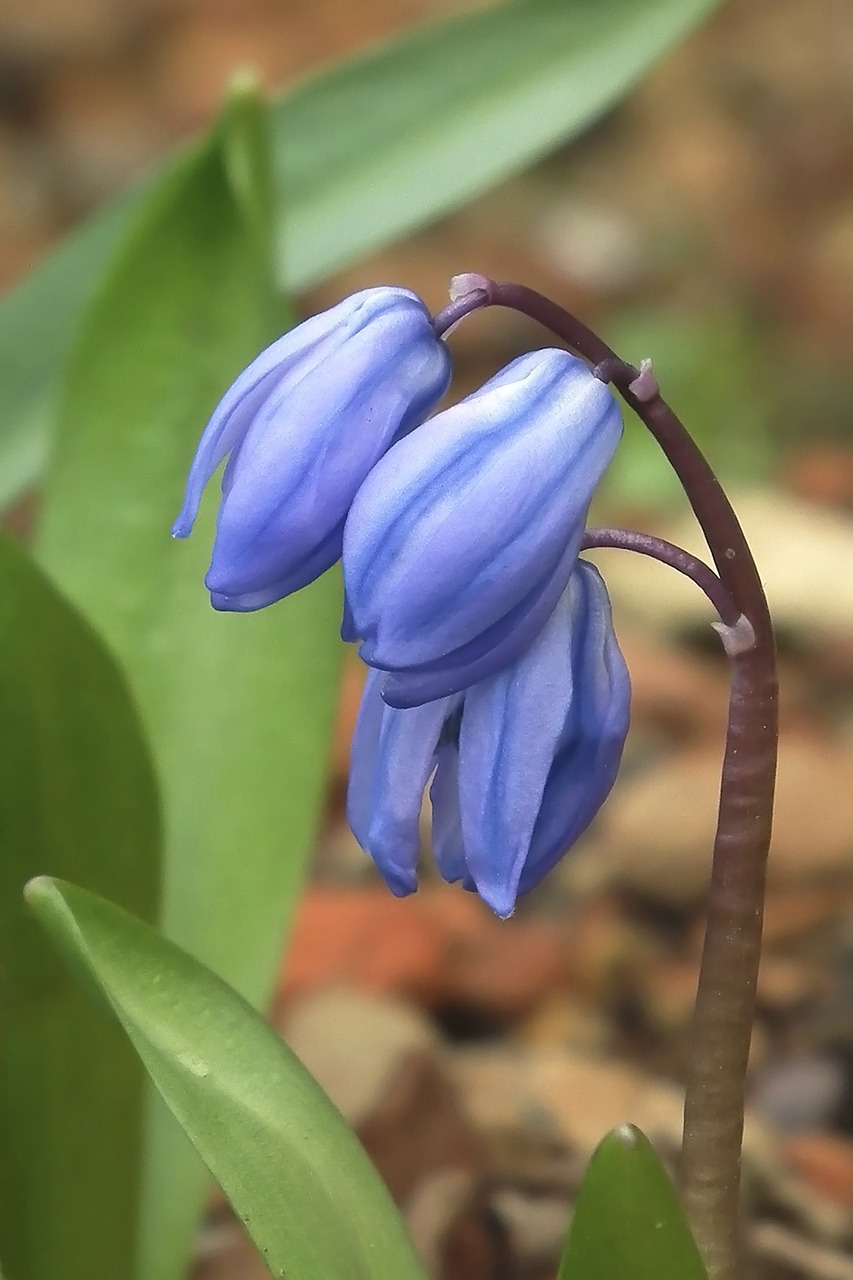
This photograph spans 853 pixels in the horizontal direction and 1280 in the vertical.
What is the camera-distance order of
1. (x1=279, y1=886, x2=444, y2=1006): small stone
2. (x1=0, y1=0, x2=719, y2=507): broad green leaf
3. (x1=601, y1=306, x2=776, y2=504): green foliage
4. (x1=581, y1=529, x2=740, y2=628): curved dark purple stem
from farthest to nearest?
(x1=601, y1=306, x2=776, y2=504): green foliage, (x1=279, y1=886, x2=444, y2=1006): small stone, (x1=0, y1=0, x2=719, y2=507): broad green leaf, (x1=581, y1=529, x2=740, y2=628): curved dark purple stem

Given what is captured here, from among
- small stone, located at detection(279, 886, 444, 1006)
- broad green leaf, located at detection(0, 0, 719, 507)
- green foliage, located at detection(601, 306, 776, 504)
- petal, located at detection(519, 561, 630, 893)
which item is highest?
broad green leaf, located at detection(0, 0, 719, 507)

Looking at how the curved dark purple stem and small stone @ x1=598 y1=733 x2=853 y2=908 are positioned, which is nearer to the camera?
the curved dark purple stem

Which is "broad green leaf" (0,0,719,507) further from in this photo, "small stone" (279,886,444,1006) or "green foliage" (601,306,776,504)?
"green foliage" (601,306,776,504)

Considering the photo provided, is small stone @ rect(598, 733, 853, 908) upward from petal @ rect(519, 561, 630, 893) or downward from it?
downward

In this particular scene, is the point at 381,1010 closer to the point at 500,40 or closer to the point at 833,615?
the point at 500,40

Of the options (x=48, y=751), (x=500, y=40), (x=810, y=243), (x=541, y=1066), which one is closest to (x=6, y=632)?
(x=48, y=751)

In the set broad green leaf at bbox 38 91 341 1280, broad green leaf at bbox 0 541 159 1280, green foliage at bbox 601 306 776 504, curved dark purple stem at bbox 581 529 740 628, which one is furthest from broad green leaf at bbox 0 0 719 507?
green foliage at bbox 601 306 776 504
